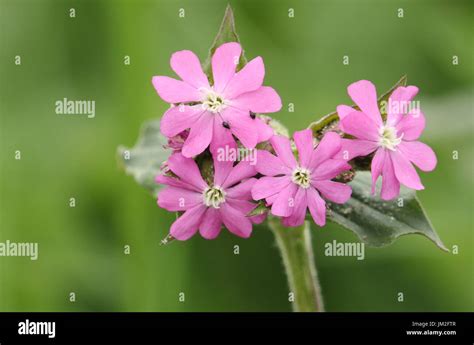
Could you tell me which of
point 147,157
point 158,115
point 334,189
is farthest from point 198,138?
point 158,115

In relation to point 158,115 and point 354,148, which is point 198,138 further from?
point 158,115

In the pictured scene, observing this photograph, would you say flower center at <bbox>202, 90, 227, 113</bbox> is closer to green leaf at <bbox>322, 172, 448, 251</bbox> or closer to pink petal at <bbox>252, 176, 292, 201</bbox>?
pink petal at <bbox>252, 176, 292, 201</bbox>

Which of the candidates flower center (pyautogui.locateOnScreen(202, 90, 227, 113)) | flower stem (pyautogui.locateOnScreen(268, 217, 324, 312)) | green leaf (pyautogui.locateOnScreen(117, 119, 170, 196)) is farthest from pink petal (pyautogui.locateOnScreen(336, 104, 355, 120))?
green leaf (pyautogui.locateOnScreen(117, 119, 170, 196))

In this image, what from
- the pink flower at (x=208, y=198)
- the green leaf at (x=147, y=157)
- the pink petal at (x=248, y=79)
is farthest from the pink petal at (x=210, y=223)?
the green leaf at (x=147, y=157)

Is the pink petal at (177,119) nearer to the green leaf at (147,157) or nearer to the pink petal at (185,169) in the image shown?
the pink petal at (185,169)
